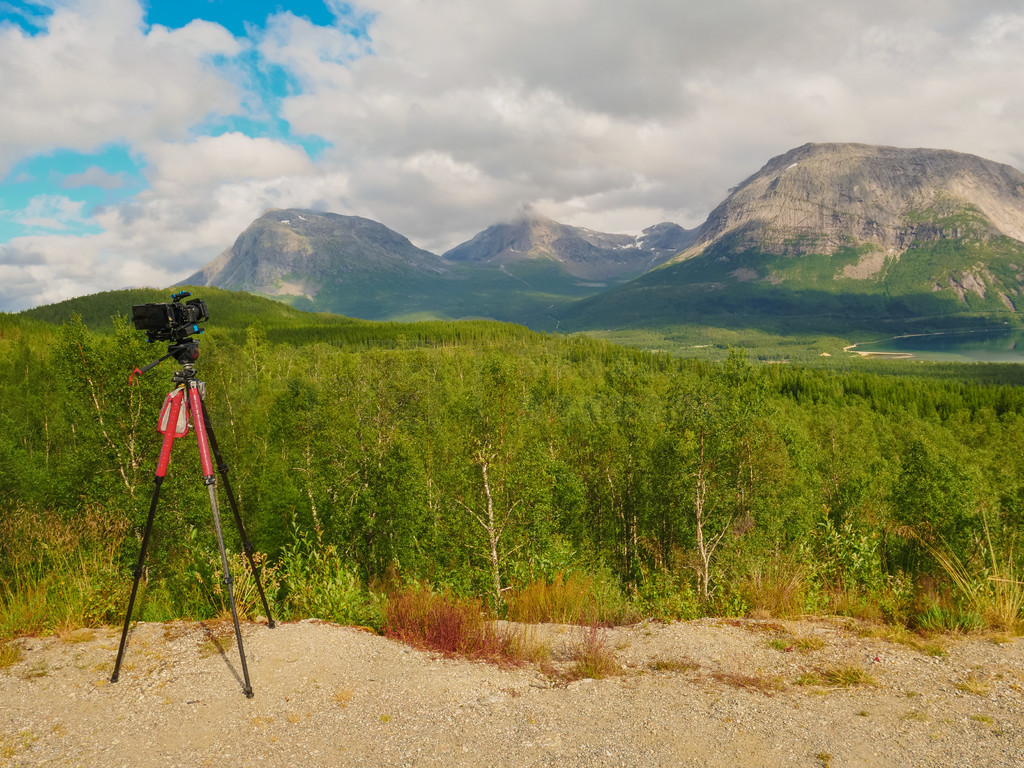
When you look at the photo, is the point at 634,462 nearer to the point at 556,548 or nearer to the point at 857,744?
the point at 556,548

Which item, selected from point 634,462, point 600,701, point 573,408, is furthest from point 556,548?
point 573,408

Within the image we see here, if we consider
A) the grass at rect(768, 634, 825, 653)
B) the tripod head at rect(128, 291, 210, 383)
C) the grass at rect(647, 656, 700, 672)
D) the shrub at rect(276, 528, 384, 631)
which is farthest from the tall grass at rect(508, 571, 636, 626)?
the tripod head at rect(128, 291, 210, 383)

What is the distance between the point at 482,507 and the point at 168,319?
18.3 metres

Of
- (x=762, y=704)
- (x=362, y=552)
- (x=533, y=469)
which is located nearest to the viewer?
(x=762, y=704)

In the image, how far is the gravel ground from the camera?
5.34 meters

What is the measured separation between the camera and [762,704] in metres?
6.26

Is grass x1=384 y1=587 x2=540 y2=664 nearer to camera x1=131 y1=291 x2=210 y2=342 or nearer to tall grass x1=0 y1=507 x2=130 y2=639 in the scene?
tall grass x1=0 y1=507 x2=130 y2=639

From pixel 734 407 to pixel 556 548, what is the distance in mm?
13327

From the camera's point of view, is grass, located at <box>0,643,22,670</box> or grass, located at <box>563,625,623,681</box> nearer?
grass, located at <box>0,643,22,670</box>

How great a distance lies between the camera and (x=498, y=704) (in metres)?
6.26

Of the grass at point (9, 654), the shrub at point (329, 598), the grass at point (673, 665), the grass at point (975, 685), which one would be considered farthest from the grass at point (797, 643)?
the grass at point (9, 654)

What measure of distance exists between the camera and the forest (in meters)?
4.17

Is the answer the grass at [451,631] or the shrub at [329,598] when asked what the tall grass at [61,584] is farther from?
the grass at [451,631]

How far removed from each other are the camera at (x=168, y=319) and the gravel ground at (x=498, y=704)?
4331 mm
